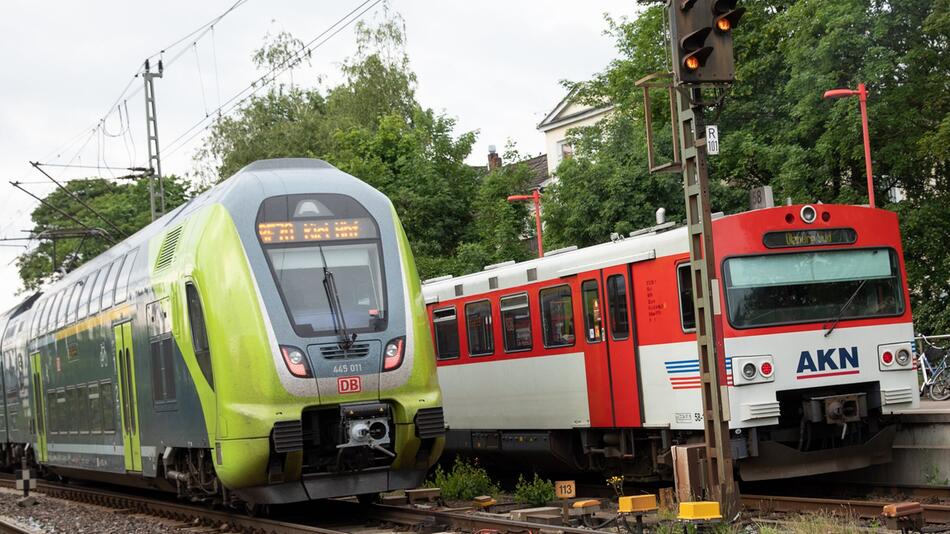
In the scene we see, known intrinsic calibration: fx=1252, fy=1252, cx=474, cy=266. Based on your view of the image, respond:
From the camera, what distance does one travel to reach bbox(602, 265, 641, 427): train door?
14.7 meters

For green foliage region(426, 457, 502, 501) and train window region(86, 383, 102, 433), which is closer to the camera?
green foliage region(426, 457, 502, 501)

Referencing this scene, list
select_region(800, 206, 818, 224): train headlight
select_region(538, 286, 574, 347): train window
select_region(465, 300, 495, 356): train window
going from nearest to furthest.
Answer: select_region(800, 206, 818, 224): train headlight → select_region(538, 286, 574, 347): train window → select_region(465, 300, 495, 356): train window

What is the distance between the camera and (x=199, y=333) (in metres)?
13.4

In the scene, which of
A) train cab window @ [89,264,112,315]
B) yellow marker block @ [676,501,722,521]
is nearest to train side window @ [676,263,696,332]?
yellow marker block @ [676,501,722,521]

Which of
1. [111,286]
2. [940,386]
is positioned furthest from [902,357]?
[111,286]

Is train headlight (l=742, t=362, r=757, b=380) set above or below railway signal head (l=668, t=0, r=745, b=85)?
below

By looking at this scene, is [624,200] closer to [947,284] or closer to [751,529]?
[947,284]

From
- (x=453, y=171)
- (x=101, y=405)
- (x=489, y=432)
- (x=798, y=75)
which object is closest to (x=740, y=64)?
(x=798, y=75)

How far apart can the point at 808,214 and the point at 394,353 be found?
4788mm

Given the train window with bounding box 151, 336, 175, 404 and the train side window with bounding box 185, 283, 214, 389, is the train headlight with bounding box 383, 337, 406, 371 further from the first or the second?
the train window with bounding box 151, 336, 175, 404

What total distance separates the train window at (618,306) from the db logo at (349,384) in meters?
3.55

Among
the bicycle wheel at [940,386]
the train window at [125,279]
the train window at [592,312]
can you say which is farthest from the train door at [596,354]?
the bicycle wheel at [940,386]

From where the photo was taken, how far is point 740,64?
117ft

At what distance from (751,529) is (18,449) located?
20752mm
